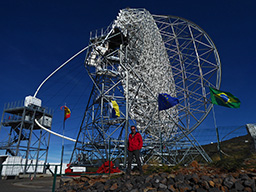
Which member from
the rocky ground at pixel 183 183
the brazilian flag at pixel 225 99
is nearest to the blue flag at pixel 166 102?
the brazilian flag at pixel 225 99

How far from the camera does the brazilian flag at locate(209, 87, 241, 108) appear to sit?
1330 cm

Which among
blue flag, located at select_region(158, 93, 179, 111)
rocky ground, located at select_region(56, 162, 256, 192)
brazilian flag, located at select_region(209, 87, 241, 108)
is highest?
blue flag, located at select_region(158, 93, 179, 111)

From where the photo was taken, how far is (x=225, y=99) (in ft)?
44.1

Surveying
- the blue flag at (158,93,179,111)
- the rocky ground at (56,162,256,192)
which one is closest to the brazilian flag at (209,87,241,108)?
the blue flag at (158,93,179,111)

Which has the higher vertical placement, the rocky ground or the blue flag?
the blue flag

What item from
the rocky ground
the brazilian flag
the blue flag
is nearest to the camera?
the rocky ground

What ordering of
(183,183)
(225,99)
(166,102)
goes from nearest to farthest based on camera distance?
(183,183) < (225,99) < (166,102)

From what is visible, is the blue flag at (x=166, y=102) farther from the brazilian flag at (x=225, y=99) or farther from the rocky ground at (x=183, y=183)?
the rocky ground at (x=183, y=183)

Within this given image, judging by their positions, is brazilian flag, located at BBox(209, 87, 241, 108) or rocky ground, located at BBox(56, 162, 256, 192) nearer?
rocky ground, located at BBox(56, 162, 256, 192)

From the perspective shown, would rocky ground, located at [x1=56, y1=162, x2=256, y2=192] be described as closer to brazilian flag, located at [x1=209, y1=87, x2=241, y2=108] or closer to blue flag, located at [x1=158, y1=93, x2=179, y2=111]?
brazilian flag, located at [x1=209, y1=87, x2=241, y2=108]

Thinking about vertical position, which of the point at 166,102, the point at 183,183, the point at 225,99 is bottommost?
the point at 183,183

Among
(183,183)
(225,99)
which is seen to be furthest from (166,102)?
(183,183)

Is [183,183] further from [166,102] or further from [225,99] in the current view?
[166,102]

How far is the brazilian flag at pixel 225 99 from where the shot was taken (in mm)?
13305
